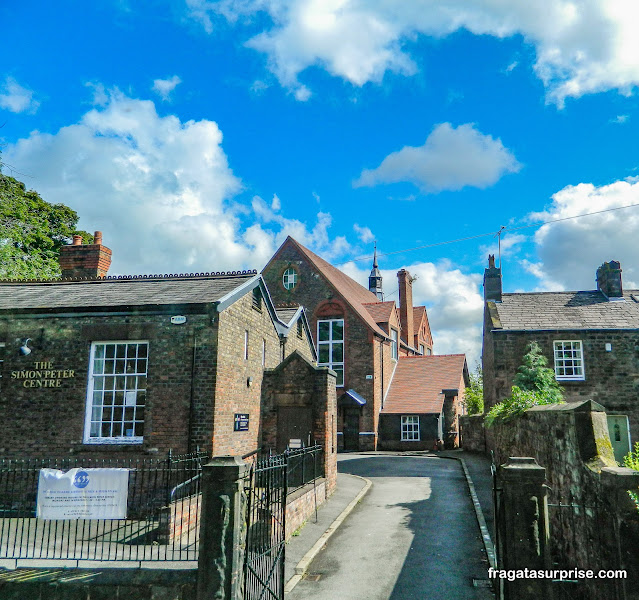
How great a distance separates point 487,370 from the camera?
92.9 feet

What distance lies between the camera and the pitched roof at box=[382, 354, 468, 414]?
1310 inches

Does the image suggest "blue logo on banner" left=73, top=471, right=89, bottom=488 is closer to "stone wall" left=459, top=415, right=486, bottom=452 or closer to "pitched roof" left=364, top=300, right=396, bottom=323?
"stone wall" left=459, top=415, right=486, bottom=452

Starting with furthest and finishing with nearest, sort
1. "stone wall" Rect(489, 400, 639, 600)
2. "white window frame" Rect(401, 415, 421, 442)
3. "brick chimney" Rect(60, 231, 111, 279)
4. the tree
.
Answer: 1. "white window frame" Rect(401, 415, 421, 442)
2. the tree
3. "brick chimney" Rect(60, 231, 111, 279)
4. "stone wall" Rect(489, 400, 639, 600)

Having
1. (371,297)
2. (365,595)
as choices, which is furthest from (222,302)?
(371,297)

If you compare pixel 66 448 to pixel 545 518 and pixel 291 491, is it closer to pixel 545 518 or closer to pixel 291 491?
pixel 291 491

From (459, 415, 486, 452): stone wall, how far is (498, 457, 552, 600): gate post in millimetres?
22768

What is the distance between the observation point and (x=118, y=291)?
15.3m

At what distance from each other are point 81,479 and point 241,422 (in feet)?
19.3

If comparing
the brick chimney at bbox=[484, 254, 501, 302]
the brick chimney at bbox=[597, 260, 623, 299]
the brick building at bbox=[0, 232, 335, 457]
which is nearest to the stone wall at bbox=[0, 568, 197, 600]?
the brick building at bbox=[0, 232, 335, 457]

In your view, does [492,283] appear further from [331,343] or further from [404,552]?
[404,552]

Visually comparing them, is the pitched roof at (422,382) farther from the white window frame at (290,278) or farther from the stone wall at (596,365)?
the white window frame at (290,278)

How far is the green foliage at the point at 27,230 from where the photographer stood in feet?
80.4

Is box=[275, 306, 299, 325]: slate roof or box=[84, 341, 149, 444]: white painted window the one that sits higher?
box=[275, 306, 299, 325]: slate roof

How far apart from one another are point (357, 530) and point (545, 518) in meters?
6.78
